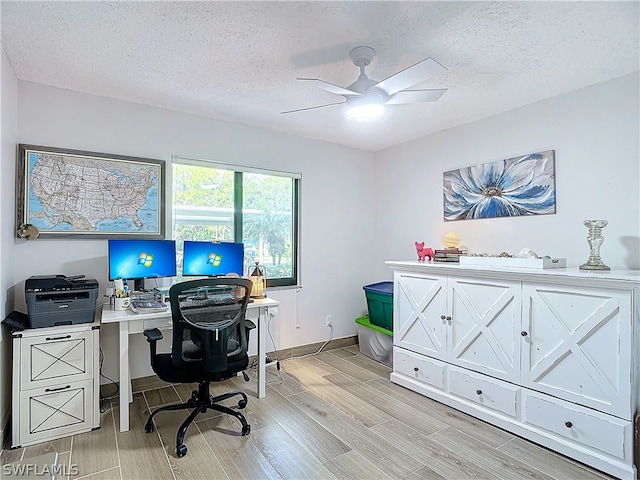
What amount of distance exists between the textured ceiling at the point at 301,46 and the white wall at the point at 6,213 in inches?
7.7

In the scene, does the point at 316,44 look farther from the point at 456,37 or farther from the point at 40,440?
the point at 40,440

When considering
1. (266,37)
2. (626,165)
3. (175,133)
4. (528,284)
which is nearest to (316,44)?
(266,37)

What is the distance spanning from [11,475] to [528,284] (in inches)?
127

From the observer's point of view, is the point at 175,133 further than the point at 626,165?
Yes

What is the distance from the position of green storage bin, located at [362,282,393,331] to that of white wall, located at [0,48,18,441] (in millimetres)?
3079

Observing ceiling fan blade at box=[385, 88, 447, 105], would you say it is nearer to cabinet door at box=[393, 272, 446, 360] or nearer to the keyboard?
cabinet door at box=[393, 272, 446, 360]

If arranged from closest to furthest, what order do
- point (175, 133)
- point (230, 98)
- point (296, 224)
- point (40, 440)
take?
point (40, 440), point (230, 98), point (175, 133), point (296, 224)

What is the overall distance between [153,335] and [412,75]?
2246 millimetres

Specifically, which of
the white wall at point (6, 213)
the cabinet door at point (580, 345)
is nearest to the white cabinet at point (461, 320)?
the cabinet door at point (580, 345)

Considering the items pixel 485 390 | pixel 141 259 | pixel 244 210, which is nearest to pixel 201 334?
pixel 141 259

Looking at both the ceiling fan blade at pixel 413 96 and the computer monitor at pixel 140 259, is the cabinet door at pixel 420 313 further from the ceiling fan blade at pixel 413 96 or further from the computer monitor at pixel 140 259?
the computer monitor at pixel 140 259

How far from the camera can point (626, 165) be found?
2.46m

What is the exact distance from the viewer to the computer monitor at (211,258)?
307cm

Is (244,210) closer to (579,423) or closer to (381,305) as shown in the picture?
(381,305)
